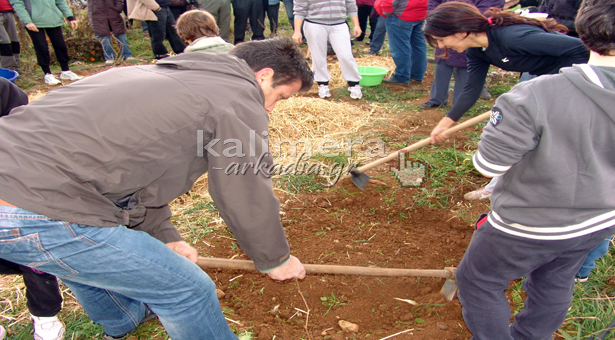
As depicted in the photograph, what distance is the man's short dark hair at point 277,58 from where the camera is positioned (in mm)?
1682

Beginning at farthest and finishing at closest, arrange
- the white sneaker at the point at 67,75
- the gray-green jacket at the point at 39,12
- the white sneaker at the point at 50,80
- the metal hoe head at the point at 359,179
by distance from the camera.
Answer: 1. the white sneaker at the point at 67,75
2. the white sneaker at the point at 50,80
3. the gray-green jacket at the point at 39,12
4. the metal hoe head at the point at 359,179

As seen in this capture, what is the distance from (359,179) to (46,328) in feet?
8.43

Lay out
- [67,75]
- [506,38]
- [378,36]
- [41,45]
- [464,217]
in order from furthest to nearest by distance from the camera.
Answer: [378,36] < [67,75] < [41,45] < [464,217] < [506,38]

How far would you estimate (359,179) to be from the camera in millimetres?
3625

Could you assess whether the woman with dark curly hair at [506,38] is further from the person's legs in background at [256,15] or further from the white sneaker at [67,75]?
the white sneaker at [67,75]

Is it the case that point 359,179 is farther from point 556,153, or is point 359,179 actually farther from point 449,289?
point 556,153

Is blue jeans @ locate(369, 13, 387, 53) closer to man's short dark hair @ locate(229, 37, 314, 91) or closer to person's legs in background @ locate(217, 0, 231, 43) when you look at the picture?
person's legs in background @ locate(217, 0, 231, 43)

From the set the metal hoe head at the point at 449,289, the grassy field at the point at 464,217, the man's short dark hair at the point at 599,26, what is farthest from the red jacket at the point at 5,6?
the man's short dark hair at the point at 599,26

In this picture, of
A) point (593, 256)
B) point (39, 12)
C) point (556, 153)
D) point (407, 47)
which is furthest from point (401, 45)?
point (39, 12)

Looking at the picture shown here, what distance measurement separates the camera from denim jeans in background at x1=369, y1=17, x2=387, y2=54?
8539 millimetres

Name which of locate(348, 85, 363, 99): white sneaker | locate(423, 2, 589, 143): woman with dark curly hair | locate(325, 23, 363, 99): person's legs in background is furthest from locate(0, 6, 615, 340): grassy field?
locate(423, 2, 589, 143): woman with dark curly hair

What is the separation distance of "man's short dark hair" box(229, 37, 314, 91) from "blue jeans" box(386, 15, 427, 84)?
15.9ft

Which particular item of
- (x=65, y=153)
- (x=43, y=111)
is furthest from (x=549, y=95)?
(x=43, y=111)

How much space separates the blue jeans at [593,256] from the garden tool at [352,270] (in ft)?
2.63
